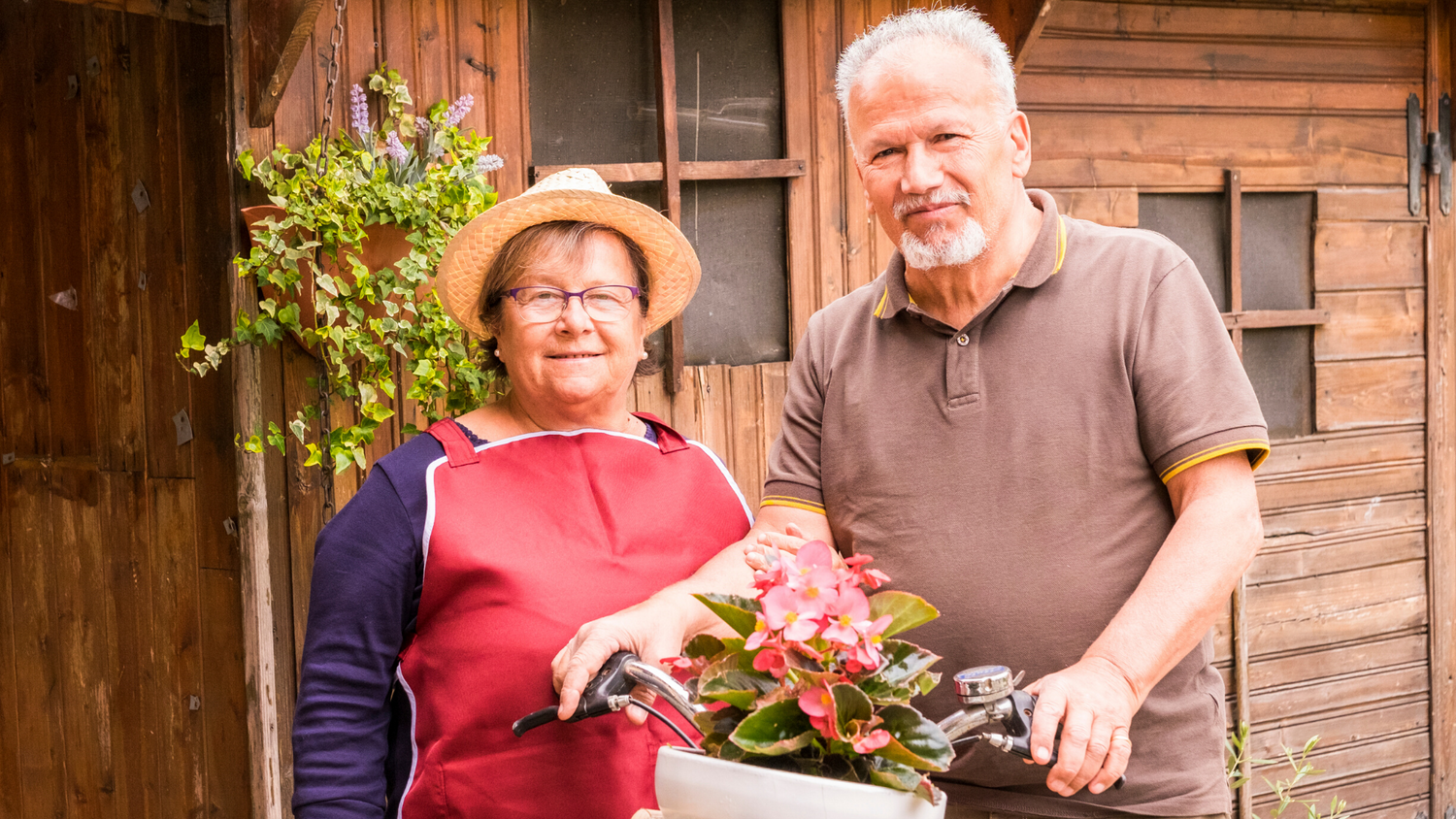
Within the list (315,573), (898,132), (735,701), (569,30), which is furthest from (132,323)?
(735,701)

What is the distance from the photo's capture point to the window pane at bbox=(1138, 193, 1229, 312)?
3.82 meters

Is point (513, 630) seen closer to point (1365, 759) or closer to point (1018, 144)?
point (1018, 144)

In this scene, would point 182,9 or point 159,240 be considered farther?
point 159,240

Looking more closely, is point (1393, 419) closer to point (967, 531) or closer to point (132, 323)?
point (967, 531)

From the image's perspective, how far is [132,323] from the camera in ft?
11.2

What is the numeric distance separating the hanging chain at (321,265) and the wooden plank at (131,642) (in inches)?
41.0

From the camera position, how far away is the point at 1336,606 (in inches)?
161

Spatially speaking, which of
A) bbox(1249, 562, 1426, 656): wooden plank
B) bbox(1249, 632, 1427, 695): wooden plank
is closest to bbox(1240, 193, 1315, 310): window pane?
bbox(1249, 562, 1426, 656): wooden plank

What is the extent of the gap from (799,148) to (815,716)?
91.6 inches

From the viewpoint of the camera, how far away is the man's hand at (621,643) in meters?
1.53

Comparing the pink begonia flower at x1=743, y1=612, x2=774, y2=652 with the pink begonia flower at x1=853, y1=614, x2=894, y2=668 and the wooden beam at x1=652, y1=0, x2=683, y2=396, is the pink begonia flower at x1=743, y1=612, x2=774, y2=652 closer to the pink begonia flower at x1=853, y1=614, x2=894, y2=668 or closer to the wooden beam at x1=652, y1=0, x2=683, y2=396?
the pink begonia flower at x1=853, y1=614, x2=894, y2=668

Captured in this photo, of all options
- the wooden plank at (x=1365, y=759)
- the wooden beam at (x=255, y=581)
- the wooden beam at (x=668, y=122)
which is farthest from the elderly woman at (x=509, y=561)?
the wooden plank at (x=1365, y=759)

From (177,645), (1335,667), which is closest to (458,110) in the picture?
(177,645)

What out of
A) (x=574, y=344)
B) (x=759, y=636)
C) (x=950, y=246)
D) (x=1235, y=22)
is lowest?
(x=759, y=636)
